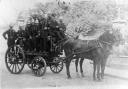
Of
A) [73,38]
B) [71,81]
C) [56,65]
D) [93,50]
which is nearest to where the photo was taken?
[71,81]

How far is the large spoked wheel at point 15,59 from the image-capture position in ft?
11.7

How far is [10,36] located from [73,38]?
0.67 meters

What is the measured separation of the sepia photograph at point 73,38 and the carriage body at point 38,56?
23 millimetres

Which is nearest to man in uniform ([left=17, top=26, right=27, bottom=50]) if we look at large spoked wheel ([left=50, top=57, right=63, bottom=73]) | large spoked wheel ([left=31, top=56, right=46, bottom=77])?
large spoked wheel ([left=31, top=56, right=46, bottom=77])

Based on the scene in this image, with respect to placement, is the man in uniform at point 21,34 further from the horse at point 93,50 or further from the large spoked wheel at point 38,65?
the horse at point 93,50

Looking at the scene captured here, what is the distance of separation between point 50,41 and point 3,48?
2.14 feet

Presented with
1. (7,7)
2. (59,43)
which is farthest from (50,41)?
(7,7)

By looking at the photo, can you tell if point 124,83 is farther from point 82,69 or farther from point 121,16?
point 121,16

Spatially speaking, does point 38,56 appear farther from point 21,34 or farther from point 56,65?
point 21,34

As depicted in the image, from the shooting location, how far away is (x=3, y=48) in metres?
3.33

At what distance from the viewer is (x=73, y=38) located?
3.48 meters

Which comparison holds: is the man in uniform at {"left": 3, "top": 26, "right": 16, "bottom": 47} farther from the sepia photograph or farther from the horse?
the horse

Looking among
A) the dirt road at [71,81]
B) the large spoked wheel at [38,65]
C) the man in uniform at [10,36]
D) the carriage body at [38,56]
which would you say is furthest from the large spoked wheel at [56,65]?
the man in uniform at [10,36]

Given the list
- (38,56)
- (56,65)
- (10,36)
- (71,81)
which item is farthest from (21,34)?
(71,81)
